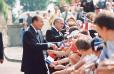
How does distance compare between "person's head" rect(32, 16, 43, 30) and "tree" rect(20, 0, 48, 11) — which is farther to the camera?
"tree" rect(20, 0, 48, 11)

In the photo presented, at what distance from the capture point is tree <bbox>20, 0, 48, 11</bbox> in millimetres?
117688

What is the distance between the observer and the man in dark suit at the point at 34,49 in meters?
9.25

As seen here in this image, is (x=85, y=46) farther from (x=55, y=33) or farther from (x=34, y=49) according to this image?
(x=55, y=33)

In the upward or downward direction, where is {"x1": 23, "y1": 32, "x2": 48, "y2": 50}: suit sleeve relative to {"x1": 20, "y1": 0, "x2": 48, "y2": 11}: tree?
upward

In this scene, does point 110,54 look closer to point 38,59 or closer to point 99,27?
point 99,27

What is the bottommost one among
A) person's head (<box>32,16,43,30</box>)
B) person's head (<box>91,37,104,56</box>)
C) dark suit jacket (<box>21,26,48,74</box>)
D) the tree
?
the tree

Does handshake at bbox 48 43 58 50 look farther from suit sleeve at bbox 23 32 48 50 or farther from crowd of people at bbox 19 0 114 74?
suit sleeve at bbox 23 32 48 50

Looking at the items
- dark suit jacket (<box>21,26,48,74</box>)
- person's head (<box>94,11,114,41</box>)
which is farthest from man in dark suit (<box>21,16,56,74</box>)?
person's head (<box>94,11,114,41</box>)

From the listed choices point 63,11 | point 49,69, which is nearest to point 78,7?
point 63,11

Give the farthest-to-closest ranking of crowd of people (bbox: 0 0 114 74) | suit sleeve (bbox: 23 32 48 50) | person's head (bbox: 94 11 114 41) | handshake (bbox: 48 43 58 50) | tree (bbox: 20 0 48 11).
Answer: tree (bbox: 20 0 48 11), handshake (bbox: 48 43 58 50), suit sleeve (bbox: 23 32 48 50), crowd of people (bbox: 0 0 114 74), person's head (bbox: 94 11 114 41)

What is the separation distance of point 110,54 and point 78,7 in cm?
1318

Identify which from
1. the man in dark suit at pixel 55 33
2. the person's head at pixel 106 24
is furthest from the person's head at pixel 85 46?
the man in dark suit at pixel 55 33

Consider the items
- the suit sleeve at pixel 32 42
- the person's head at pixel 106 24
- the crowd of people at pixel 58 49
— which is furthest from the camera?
the suit sleeve at pixel 32 42

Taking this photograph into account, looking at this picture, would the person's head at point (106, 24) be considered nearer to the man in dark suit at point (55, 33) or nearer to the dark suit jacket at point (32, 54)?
the dark suit jacket at point (32, 54)
